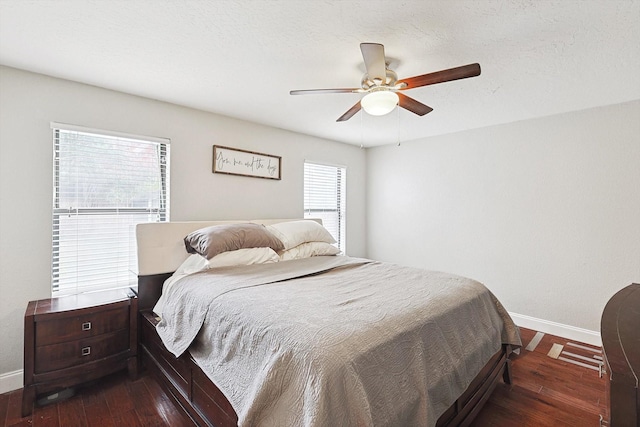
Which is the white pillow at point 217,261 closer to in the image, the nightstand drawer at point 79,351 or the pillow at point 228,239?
the pillow at point 228,239

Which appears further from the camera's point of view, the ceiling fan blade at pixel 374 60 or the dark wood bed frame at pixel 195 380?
the ceiling fan blade at pixel 374 60

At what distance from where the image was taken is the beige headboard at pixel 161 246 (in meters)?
2.52

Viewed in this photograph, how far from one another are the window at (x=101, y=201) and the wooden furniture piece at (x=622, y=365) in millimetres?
3079

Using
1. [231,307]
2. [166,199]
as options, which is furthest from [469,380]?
[166,199]

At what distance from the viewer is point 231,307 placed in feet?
5.25

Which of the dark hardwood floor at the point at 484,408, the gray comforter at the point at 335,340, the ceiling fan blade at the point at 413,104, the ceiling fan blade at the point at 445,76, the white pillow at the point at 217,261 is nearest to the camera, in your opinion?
the gray comforter at the point at 335,340

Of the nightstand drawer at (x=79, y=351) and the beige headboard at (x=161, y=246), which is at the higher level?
the beige headboard at (x=161, y=246)

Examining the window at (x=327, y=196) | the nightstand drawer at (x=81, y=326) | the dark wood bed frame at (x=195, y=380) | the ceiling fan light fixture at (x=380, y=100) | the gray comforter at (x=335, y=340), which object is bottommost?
the dark wood bed frame at (x=195, y=380)

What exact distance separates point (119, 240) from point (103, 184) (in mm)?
505

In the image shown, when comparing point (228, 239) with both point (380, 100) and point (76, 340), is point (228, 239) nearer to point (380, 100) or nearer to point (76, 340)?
point (76, 340)

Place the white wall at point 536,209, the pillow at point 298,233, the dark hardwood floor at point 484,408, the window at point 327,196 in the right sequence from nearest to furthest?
the dark hardwood floor at point 484,408 < the white wall at point 536,209 < the pillow at point 298,233 < the window at point 327,196

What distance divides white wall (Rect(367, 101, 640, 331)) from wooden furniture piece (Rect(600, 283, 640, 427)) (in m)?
2.25

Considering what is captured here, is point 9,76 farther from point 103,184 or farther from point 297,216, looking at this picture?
point 297,216

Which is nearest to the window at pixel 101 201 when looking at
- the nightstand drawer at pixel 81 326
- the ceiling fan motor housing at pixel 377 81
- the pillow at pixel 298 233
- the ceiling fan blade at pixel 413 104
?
the nightstand drawer at pixel 81 326
